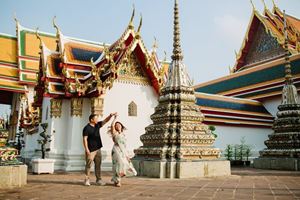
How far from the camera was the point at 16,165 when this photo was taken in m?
5.74

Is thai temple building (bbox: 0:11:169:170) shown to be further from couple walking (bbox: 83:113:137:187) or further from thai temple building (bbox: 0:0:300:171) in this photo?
couple walking (bbox: 83:113:137:187)

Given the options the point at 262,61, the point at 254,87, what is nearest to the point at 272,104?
the point at 254,87

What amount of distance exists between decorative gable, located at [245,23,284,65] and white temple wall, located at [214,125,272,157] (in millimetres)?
10588

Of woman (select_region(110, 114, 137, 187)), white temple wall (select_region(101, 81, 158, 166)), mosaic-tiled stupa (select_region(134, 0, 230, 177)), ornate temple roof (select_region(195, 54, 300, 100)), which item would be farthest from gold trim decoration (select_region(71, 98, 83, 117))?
ornate temple roof (select_region(195, 54, 300, 100))

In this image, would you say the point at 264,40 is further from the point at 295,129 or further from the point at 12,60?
the point at 12,60

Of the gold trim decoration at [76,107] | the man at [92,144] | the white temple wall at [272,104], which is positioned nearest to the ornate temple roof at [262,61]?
the white temple wall at [272,104]

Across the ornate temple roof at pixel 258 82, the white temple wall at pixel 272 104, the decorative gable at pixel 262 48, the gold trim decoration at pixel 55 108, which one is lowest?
the gold trim decoration at pixel 55 108

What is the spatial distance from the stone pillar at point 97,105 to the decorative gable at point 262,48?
68.5 ft

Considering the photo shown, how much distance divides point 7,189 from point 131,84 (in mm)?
7702

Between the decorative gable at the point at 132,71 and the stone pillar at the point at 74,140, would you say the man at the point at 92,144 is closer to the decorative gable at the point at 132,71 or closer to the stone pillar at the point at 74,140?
the stone pillar at the point at 74,140

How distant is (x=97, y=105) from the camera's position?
37.3ft

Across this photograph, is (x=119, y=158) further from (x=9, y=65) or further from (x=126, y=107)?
(x=9, y=65)

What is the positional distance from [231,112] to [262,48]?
1338 centimetres

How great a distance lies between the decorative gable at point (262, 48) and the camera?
2778 cm
